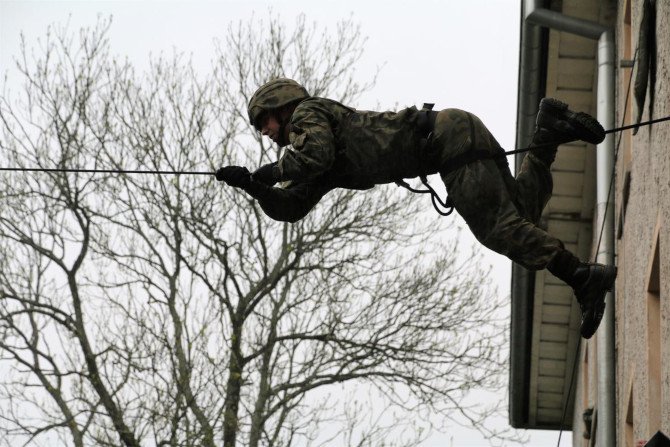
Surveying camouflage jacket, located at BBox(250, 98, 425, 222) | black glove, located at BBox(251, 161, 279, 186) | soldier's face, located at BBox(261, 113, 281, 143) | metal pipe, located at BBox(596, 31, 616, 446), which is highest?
metal pipe, located at BBox(596, 31, 616, 446)

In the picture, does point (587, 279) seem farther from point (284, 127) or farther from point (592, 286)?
point (284, 127)

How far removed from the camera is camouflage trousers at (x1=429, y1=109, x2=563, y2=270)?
6688mm

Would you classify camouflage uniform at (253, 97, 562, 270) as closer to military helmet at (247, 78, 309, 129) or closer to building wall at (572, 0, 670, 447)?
military helmet at (247, 78, 309, 129)

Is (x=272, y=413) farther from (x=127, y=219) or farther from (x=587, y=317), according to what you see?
(x=587, y=317)

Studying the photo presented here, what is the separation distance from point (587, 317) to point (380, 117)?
130 centimetres

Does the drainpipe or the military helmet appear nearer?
the military helmet

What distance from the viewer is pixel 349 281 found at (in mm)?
22750

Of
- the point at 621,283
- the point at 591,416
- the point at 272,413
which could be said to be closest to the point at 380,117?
the point at 621,283

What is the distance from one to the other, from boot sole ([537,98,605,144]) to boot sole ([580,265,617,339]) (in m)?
0.57

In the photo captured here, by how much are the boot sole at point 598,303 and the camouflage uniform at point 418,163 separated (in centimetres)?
23

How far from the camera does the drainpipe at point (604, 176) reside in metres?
10.8

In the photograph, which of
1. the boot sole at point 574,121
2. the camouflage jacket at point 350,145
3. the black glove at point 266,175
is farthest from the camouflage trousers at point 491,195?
the black glove at point 266,175

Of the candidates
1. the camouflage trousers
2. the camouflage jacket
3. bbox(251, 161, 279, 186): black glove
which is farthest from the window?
bbox(251, 161, 279, 186): black glove

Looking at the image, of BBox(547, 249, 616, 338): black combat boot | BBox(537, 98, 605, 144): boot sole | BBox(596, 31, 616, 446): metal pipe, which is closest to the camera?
BBox(547, 249, 616, 338): black combat boot
